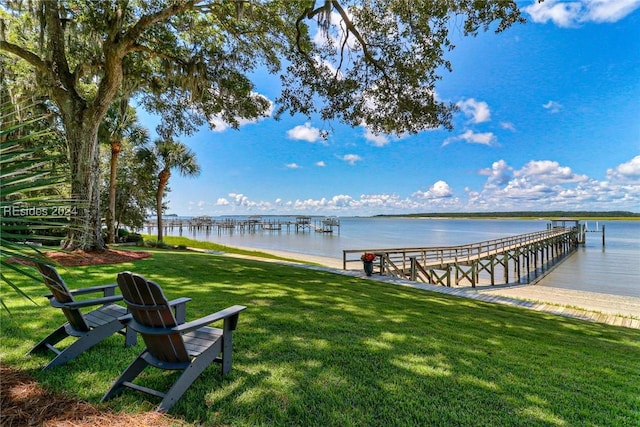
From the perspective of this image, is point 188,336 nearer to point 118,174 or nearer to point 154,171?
point 154,171

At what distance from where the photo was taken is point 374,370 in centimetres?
301

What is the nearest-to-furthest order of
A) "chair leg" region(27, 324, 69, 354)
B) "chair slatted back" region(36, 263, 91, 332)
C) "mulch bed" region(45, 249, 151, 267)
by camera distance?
1. "chair slatted back" region(36, 263, 91, 332)
2. "chair leg" region(27, 324, 69, 354)
3. "mulch bed" region(45, 249, 151, 267)

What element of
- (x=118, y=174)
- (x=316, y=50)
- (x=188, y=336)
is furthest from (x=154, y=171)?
(x=188, y=336)

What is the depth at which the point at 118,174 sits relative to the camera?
77.5 feet

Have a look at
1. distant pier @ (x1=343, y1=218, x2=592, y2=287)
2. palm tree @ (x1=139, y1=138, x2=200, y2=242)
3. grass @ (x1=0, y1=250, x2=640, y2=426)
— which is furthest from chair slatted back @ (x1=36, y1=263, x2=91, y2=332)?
palm tree @ (x1=139, y1=138, x2=200, y2=242)

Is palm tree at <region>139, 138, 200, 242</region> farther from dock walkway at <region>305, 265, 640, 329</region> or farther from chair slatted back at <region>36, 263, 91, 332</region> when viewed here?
chair slatted back at <region>36, 263, 91, 332</region>

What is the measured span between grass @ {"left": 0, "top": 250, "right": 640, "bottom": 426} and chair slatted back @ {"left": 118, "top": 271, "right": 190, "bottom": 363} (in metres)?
0.38

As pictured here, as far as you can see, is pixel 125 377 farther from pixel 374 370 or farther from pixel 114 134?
pixel 114 134

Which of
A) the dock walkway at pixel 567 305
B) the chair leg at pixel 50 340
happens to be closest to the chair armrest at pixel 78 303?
the chair leg at pixel 50 340

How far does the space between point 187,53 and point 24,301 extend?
9.35 metres

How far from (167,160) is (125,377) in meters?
21.7

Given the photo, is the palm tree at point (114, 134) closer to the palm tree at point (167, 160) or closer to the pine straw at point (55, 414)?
the palm tree at point (167, 160)

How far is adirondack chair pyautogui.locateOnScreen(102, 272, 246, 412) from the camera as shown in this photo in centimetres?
224

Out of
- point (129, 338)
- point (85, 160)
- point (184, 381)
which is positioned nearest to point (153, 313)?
point (184, 381)
